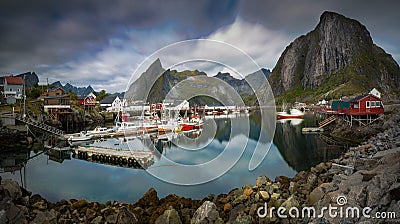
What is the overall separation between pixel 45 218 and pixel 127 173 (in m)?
8.63

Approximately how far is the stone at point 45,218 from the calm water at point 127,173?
4324mm

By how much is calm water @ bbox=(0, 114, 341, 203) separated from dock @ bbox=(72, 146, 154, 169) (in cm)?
57

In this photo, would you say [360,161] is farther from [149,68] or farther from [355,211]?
[149,68]

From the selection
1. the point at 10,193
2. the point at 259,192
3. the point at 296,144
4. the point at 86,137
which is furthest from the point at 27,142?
the point at 296,144

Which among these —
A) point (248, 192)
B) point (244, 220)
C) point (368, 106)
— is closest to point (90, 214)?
point (244, 220)

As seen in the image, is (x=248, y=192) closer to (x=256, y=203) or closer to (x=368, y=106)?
(x=256, y=203)

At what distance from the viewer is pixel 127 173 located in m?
15.7

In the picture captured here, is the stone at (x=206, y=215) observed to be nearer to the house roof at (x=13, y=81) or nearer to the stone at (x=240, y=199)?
the stone at (x=240, y=199)

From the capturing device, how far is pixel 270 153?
820 inches

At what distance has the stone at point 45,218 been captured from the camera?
6.97 meters

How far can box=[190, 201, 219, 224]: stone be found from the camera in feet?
21.6

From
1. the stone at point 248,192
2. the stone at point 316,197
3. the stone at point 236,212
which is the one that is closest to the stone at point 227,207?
the stone at point 236,212

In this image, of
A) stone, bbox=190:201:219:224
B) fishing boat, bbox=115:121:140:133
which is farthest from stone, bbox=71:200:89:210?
fishing boat, bbox=115:121:140:133

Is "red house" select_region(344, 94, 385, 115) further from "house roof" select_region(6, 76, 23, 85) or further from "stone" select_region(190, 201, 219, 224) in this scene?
"house roof" select_region(6, 76, 23, 85)
